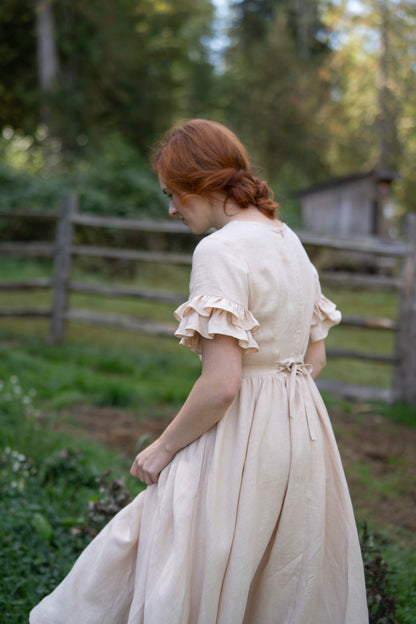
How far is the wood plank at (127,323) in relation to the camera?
637 centimetres

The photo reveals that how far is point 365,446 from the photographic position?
4387 mm

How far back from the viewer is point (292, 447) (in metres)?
1.70

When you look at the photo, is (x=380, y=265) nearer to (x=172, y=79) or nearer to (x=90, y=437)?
(x=172, y=79)

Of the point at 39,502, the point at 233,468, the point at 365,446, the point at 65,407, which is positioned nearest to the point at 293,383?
the point at 233,468

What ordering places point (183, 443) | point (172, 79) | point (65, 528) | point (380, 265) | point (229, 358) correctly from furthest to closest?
1. point (172, 79)
2. point (380, 265)
3. point (65, 528)
4. point (183, 443)
5. point (229, 358)

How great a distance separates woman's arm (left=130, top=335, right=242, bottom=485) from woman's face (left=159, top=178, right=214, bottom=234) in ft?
1.21

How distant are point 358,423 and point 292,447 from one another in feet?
11.3

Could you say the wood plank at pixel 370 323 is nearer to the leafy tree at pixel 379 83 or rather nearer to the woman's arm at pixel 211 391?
the woman's arm at pixel 211 391

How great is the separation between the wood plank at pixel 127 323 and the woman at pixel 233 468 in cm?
449

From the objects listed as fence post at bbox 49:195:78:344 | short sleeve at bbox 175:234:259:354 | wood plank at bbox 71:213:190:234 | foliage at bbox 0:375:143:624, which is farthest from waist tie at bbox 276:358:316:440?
fence post at bbox 49:195:78:344

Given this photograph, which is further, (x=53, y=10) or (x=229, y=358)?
(x=53, y=10)

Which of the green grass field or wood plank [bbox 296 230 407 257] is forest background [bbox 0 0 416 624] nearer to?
the green grass field

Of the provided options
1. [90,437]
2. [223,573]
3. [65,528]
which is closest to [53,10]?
[90,437]

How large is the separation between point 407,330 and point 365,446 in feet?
4.91
